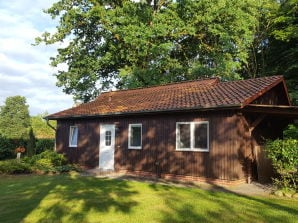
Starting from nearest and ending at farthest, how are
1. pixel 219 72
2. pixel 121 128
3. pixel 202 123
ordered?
pixel 202 123, pixel 121 128, pixel 219 72

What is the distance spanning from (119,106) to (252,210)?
10.8 meters

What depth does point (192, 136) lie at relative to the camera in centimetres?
1366

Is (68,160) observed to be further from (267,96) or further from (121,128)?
(267,96)

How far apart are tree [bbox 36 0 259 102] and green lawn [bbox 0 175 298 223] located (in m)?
15.0

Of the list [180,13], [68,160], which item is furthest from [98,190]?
[180,13]

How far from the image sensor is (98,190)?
11094 millimetres

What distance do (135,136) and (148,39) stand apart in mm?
11072

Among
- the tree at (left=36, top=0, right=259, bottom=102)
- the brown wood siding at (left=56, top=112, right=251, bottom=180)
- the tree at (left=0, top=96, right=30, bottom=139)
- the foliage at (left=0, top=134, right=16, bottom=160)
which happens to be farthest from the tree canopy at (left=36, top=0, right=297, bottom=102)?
the tree at (left=0, top=96, right=30, bottom=139)

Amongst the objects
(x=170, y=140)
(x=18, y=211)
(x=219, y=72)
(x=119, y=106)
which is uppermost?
(x=219, y=72)

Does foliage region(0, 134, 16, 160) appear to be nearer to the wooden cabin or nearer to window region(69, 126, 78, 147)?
the wooden cabin

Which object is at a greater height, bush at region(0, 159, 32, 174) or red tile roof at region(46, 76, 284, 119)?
red tile roof at region(46, 76, 284, 119)

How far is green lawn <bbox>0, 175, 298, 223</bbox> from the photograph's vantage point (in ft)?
24.9

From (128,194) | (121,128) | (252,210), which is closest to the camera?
(252,210)

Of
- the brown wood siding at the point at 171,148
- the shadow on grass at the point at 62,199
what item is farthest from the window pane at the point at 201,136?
the shadow on grass at the point at 62,199
